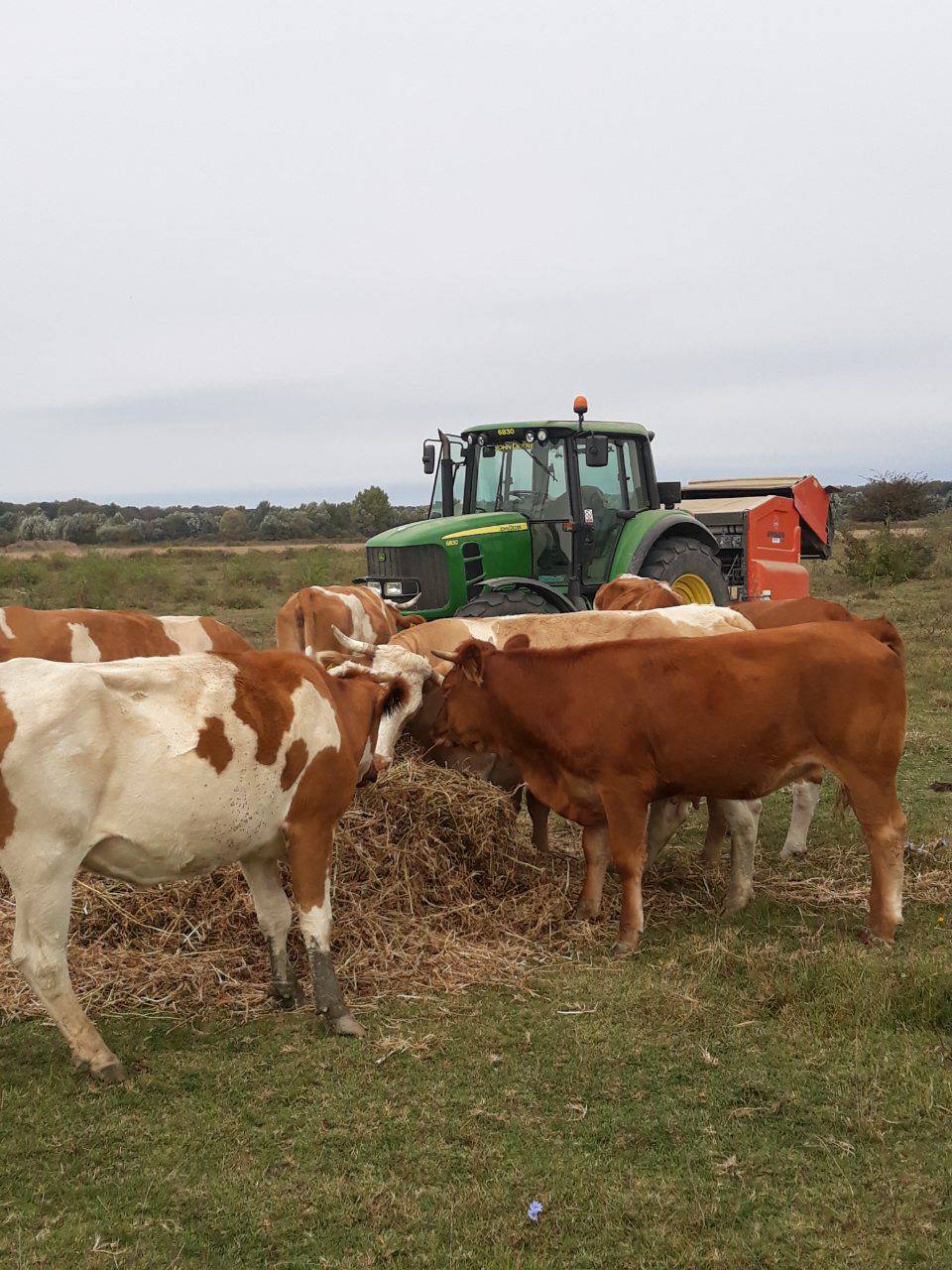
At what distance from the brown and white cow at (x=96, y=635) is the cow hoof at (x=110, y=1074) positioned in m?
3.37

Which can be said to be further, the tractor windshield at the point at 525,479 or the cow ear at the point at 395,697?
the tractor windshield at the point at 525,479

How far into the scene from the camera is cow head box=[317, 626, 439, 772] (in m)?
5.79

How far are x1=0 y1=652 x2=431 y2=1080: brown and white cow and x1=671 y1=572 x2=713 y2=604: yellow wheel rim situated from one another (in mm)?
7070

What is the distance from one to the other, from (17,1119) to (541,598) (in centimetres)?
645

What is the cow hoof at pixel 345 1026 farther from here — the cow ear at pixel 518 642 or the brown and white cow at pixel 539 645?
the cow ear at pixel 518 642

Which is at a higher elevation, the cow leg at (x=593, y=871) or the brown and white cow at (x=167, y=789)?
the brown and white cow at (x=167, y=789)

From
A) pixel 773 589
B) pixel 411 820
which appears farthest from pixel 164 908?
pixel 773 589

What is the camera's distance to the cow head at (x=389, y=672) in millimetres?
5793

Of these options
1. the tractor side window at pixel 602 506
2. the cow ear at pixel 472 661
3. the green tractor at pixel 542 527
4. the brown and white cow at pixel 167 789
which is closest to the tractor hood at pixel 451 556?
the green tractor at pixel 542 527

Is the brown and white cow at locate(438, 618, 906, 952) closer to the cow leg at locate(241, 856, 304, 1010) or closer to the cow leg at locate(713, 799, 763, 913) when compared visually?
the cow leg at locate(713, 799, 763, 913)

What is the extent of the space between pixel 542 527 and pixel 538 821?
4.52 m

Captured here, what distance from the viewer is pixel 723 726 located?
558 cm

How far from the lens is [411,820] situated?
623cm

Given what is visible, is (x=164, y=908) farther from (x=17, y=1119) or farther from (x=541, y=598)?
(x=541, y=598)
